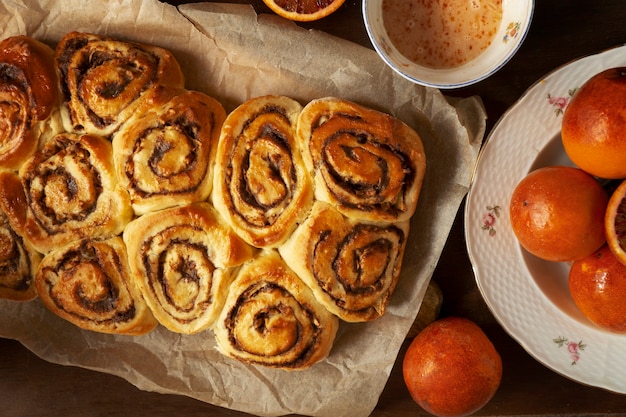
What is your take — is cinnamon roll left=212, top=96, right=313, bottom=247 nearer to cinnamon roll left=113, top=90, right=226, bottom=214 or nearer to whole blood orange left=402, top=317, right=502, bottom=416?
cinnamon roll left=113, top=90, right=226, bottom=214

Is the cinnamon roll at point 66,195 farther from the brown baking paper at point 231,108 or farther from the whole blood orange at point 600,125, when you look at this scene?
the whole blood orange at point 600,125

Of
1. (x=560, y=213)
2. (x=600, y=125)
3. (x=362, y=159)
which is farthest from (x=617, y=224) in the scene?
(x=362, y=159)

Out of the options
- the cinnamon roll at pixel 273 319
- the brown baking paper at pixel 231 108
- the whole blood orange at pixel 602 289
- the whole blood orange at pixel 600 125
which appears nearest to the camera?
the whole blood orange at pixel 600 125

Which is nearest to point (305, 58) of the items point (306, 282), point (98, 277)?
point (306, 282)

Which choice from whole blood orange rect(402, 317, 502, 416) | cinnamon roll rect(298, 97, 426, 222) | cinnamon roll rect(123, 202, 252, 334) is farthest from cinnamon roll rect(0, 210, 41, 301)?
whole blood orange rect(402, 317, 502, 416)

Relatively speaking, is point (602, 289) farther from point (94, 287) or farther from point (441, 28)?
point (94, 287)

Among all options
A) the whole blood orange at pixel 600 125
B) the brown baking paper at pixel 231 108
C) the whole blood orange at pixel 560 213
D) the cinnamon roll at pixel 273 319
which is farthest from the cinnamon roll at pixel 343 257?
the whole blood orange at pixel 600 125
